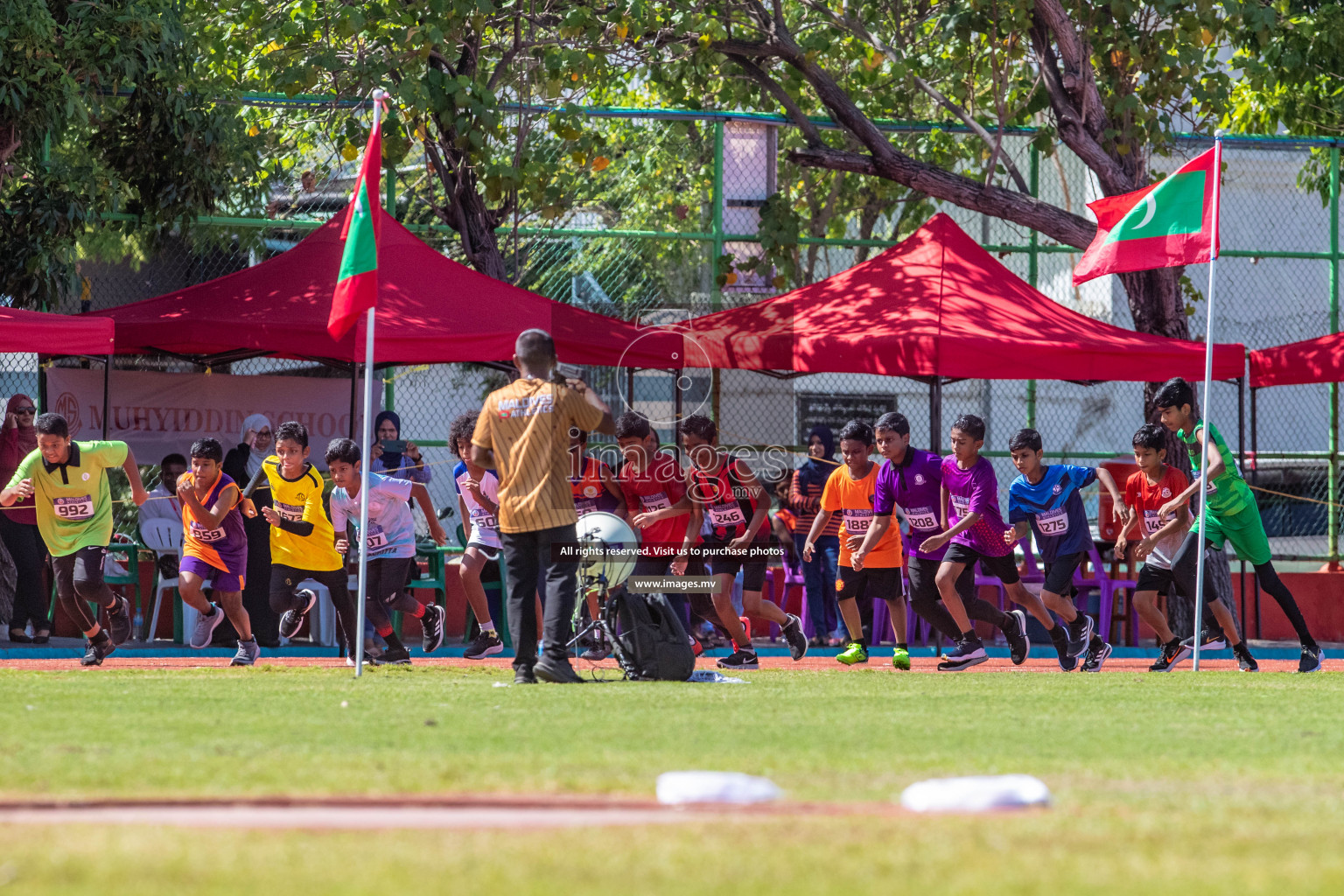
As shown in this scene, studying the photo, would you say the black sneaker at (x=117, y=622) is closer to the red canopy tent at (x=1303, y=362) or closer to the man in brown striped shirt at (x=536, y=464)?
the man in brown striped shirt at (x=536, y=464)

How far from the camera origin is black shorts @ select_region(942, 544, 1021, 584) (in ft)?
39.9

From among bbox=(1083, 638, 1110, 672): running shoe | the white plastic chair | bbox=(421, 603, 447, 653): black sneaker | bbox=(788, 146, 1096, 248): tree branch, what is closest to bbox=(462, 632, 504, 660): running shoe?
bbox=(421, 603, 447, 653): black sneaker

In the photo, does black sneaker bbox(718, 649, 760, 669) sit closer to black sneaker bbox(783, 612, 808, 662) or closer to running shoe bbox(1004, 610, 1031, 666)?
black sneaker bbox(783, 612, 808, 662)

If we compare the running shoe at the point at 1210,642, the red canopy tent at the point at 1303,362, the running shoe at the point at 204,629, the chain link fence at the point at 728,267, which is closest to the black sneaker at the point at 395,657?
the running shoe at the point at 204,629

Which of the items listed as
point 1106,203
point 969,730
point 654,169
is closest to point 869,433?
point 1106,203

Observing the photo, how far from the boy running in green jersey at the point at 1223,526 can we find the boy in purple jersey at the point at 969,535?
108 cm

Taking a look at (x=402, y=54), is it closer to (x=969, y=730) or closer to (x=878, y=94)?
(x=878, y=94)

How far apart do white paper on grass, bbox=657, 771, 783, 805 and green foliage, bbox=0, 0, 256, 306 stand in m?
10.4

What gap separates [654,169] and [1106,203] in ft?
24.0

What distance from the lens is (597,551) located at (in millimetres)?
10203

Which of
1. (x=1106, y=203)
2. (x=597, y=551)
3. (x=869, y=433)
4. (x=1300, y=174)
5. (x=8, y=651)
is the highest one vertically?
(x=1300, y=174)

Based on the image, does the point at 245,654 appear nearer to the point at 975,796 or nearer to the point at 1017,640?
the point at 1017,640

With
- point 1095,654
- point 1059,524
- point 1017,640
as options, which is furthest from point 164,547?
point 1095,654

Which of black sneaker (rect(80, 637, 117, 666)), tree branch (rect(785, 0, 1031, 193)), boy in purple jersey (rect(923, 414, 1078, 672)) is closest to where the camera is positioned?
black sneaker (rect(80, 637, 117, 666))
